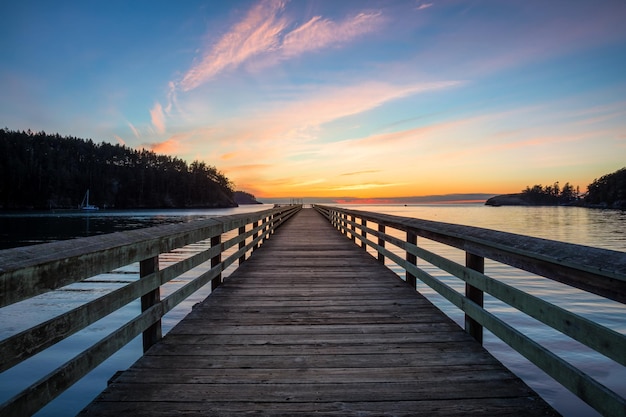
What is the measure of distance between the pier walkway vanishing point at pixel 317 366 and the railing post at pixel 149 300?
0.09m

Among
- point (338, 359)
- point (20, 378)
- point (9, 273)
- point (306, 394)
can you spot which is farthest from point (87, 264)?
point (20, 378)

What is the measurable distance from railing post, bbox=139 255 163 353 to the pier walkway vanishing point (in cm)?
9

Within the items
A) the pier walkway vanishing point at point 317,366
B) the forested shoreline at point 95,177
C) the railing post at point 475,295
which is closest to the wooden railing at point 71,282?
the pier walkway vanishing point at point 317,366

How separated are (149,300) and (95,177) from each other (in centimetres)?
13599

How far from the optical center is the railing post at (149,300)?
308 cm

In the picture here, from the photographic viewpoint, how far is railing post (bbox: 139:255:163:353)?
10.1 ft

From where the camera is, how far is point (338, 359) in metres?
2.96

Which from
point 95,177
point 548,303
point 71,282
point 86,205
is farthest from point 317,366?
point 95,177

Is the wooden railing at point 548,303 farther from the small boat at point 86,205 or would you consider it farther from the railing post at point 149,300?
the small boat at point 86,205

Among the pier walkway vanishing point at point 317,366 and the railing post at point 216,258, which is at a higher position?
the railing post at point 216,258

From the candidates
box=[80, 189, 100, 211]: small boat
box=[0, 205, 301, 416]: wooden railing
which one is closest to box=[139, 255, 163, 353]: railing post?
box=[0, 205, 301, 416]: wooden railing

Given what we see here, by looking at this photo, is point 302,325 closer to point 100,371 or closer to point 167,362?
point 167,362

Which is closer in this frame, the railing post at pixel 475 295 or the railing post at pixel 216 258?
the railing post at pixel 475 295

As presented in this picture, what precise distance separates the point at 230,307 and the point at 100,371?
2.69 metres
